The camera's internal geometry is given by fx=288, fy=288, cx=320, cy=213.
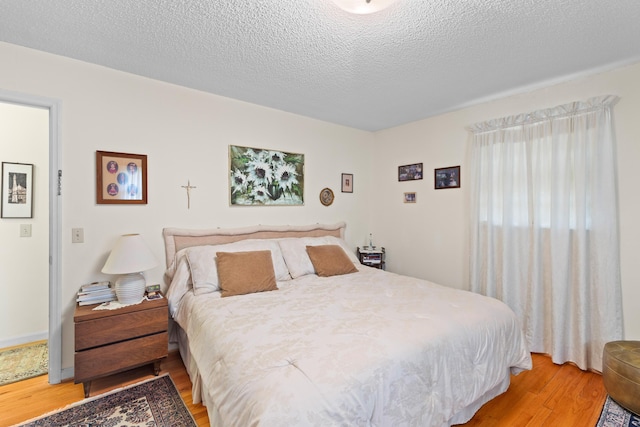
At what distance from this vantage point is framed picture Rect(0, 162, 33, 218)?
→ 2.77 m

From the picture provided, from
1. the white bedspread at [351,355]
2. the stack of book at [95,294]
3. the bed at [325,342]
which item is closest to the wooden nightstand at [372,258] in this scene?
the bed at [325,342]

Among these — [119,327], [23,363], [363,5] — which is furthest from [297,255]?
[23,363]

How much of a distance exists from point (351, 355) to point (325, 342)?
0.54 ft

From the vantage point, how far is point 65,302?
7.22 ft

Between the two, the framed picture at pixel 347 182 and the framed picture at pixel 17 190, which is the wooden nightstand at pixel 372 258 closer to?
the framed picture at pixel 347 182

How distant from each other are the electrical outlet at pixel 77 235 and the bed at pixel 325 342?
22.9 inches

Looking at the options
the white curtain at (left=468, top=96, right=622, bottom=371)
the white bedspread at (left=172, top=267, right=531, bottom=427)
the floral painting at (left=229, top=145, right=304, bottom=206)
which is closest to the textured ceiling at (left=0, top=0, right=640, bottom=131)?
the white curtain at (left=468, top=96, right=622, bottom=371)

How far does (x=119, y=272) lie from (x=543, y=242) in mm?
3528

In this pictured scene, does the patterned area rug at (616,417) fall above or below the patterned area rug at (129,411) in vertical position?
below

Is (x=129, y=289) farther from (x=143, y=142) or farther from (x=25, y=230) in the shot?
(x=25, y=230)

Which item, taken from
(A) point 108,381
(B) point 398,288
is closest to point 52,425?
(A) point 108,381

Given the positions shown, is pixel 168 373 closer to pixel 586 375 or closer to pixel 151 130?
pixel 151 130

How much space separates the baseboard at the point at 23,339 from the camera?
8.91ft

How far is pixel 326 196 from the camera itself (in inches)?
147
